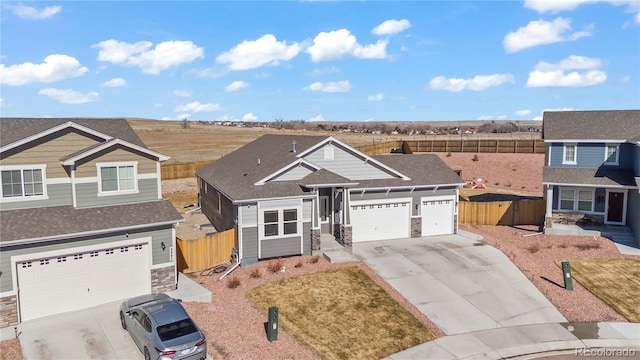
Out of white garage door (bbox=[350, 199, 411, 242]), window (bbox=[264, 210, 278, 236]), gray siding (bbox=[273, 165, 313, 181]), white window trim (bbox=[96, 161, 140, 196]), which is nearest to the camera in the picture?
white window trim (bbox=[96, 161, 140, 196])

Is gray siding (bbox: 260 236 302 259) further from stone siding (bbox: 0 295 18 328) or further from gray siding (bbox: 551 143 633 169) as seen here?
gray siding (bbox: 551 143 633 169)

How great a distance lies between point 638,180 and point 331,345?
21419 millimetres

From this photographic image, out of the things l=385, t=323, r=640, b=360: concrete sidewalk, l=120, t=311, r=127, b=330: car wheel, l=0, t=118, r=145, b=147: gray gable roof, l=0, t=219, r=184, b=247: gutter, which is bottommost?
l=385, t=323, r=640, b=360: concrete sidewalk

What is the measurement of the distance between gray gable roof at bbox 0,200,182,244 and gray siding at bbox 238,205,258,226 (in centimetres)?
360

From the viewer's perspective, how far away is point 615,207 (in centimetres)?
2958

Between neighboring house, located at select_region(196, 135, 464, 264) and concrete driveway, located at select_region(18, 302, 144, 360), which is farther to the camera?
neighboring house, located at select_region(196, 135, 464, 264)

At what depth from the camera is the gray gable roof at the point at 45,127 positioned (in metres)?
18.3

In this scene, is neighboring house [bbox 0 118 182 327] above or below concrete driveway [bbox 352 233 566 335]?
above

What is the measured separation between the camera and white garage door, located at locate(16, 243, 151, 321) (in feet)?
55.2

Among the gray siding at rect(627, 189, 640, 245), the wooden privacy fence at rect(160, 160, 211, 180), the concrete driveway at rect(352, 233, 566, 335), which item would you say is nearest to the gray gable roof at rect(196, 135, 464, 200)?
the concrete driveway at rect(352, 233, 566, 335)

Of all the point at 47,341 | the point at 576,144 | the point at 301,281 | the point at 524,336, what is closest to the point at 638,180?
the point at 576,144

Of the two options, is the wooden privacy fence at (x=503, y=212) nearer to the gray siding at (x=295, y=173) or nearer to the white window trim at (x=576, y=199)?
the white window trim at (x=576, y=199)

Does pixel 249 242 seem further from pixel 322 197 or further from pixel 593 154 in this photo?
pixel 593 154

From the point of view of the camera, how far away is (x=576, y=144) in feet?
101
